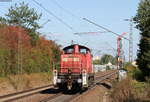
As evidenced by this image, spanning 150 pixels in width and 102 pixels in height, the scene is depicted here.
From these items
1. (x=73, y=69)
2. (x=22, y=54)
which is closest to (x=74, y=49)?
(x=73, y=69)

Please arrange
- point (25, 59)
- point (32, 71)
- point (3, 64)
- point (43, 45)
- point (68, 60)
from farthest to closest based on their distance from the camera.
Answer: point (43, 45) < point (32, 71) < point (25, 59) < point (3, 64) < point (68, 60)

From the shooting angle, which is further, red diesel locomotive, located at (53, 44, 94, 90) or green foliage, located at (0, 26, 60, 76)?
green foliage, located at (0, 26, 60, 76)

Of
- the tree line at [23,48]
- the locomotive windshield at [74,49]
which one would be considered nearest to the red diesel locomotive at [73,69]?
the locomotive windshield at [74,49]

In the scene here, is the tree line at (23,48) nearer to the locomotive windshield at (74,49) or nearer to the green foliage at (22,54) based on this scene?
the green foliage at (22,54)

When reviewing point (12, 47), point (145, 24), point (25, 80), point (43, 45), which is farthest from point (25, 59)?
point (145, 24)

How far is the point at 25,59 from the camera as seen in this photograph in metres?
35.7

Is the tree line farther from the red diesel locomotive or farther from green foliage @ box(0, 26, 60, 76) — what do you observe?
the red diesel locomotive

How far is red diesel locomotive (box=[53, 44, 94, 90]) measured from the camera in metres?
21.3

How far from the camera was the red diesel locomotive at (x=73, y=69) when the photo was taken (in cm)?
2131

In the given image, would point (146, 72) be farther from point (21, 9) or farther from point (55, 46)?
point (21, 9)

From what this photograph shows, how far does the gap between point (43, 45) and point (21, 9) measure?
12422mm

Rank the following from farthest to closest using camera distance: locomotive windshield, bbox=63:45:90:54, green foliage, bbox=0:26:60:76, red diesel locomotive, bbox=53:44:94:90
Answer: green foliage, bbox=0:26:60:76 → locomotive windshield, bbox=63:45:90:54 → red diesel locomotive, bbox=53:44:94:90

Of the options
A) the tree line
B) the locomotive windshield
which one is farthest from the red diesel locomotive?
the tree line

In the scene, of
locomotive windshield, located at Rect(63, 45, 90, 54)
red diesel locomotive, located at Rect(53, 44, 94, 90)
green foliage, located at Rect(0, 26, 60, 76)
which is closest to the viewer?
A: red diesel locomotive, located at Rect(53, 44, 94, 90)
